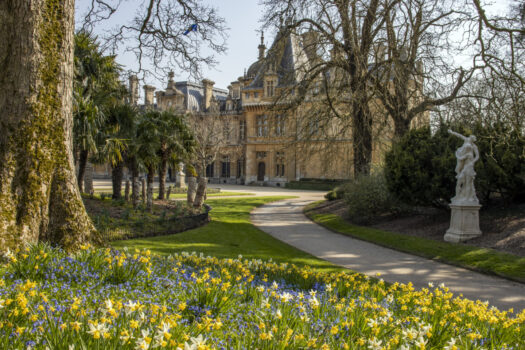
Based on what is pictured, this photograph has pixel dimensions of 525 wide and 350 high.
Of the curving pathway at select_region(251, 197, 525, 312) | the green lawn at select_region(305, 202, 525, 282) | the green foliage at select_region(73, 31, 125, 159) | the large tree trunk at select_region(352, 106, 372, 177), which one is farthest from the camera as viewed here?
the large tree trunk at select_region(352, 106, 372, 177)

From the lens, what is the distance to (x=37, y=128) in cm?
564

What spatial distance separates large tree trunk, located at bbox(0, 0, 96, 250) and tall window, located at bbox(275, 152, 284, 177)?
4654cm

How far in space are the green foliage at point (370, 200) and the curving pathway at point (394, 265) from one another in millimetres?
1781

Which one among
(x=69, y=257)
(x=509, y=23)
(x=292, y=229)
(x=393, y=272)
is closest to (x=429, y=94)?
(x=509, y=23)

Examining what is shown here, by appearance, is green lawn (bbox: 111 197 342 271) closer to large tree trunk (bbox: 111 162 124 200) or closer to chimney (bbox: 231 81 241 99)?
large tree trunk (bbox: 111 162 124 200)

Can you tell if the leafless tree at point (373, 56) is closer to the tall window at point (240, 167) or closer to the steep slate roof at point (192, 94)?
the tall window at point (240, 167)

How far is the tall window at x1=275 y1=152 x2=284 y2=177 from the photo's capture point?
5258 cm

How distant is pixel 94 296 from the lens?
3.76 m

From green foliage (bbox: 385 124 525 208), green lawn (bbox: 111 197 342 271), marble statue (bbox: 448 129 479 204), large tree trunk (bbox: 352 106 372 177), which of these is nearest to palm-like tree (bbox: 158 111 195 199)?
green lawn (bbox: 111 197 342 271)

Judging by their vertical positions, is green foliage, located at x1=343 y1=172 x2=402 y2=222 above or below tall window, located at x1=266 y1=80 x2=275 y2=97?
below

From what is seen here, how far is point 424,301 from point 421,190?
11616mm

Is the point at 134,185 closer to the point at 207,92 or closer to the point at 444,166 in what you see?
the point at 444,166

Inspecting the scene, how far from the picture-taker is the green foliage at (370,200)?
16.9m

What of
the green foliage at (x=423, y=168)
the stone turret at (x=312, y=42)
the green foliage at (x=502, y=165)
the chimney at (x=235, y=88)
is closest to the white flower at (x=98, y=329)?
the green foliage at (x=502, y=165)
